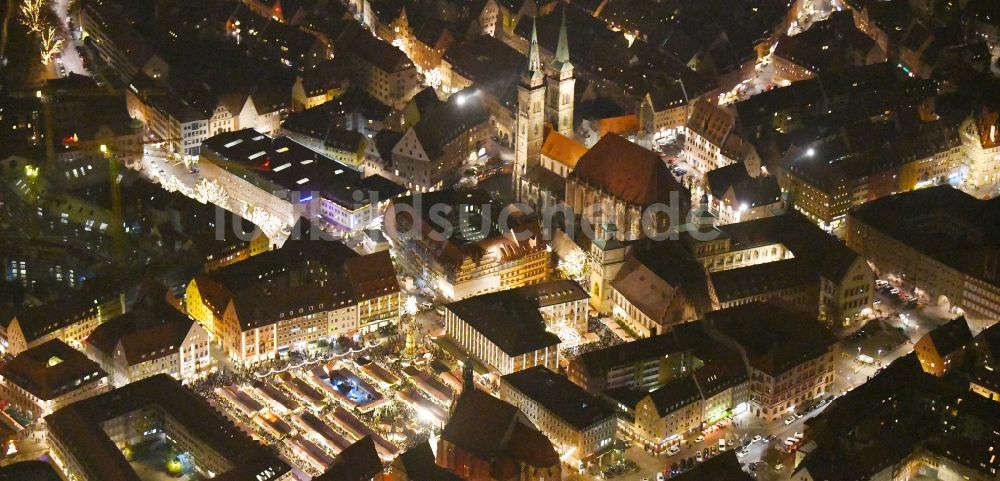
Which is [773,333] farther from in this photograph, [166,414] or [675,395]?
[166,414]

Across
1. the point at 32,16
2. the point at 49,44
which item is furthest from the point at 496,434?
the point at 32,16

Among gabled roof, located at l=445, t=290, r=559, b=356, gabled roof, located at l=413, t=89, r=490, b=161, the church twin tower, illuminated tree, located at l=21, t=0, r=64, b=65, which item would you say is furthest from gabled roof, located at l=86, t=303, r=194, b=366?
illuminated tree, located at l=21, t=0, r=64, b=65

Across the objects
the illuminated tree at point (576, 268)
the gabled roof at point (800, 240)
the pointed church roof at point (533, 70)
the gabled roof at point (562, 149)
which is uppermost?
the pointed church roof at point (533, 70)

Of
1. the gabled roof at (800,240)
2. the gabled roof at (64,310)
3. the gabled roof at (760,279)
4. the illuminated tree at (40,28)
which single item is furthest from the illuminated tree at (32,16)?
the gabled roof at (760,279)

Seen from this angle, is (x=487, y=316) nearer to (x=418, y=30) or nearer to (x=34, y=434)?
(x=34, y=434)

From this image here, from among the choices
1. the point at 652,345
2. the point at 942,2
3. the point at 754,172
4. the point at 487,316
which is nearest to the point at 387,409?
the point at 487,316

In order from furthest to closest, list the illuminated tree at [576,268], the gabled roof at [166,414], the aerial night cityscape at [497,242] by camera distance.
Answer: the illuminated tree at [576,268], the aerial night cityscape at [497,242], the gabled roof at [166,414]

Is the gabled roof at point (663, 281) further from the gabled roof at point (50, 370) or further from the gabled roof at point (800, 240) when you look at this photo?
the gabled roof at point (50, 370)
